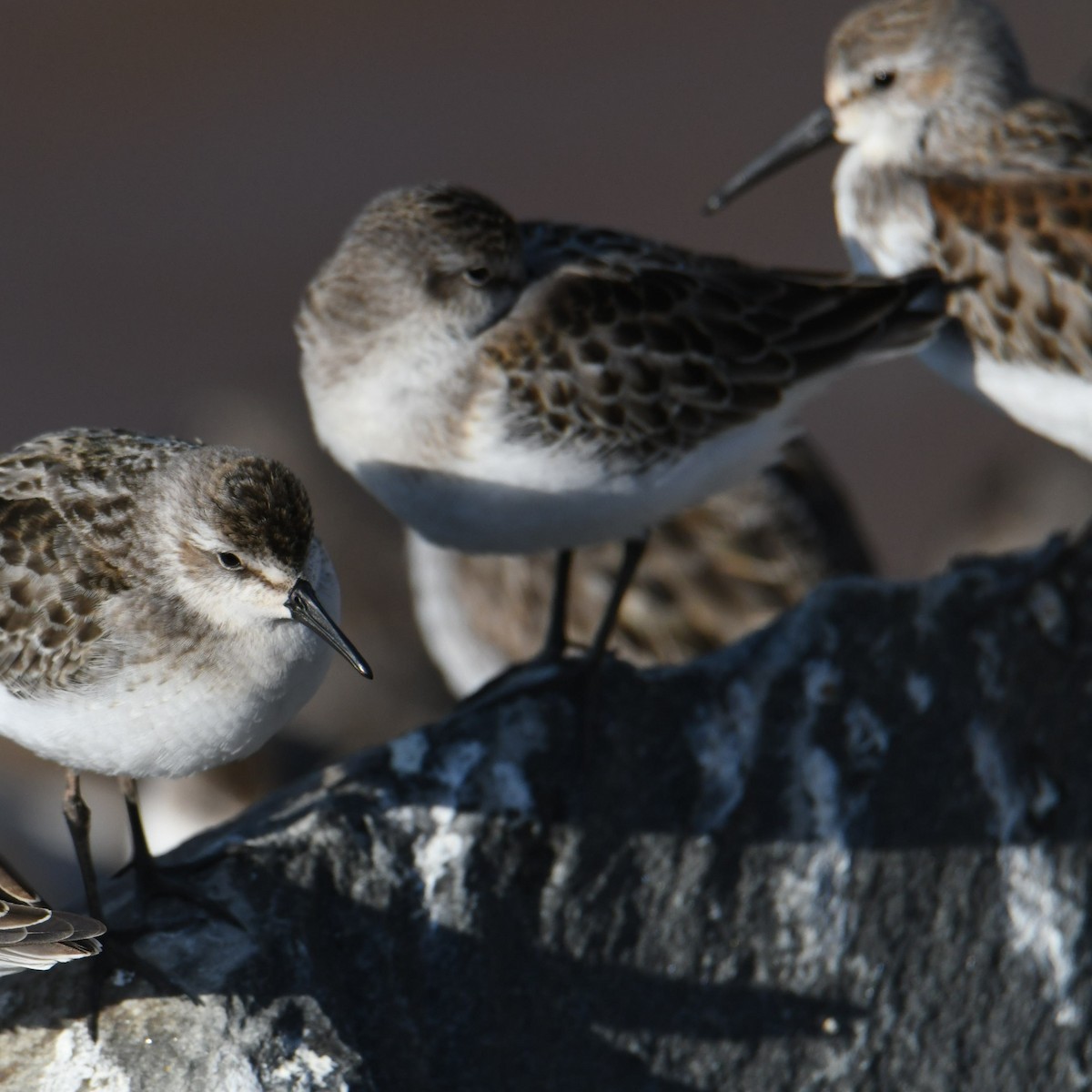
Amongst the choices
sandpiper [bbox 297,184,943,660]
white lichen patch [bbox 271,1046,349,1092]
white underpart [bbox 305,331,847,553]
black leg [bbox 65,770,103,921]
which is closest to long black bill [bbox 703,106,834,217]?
sandpiper [bbox 297,184,943,660]

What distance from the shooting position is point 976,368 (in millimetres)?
5941

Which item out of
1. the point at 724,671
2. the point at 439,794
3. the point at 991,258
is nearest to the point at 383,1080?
the point at 439,794

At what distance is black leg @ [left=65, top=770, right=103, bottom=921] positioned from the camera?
4.29m

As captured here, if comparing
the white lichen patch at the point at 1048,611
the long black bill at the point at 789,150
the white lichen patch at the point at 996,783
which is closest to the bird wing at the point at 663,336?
the long black bill at the point at 789,150

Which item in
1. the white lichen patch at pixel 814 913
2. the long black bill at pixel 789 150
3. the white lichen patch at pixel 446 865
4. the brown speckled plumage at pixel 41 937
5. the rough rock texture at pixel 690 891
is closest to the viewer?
the brown speckled plumage at pixel 41 937

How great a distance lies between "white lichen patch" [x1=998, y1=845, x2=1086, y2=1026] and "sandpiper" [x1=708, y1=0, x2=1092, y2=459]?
5.33 ft

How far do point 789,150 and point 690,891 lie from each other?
312 centimetres

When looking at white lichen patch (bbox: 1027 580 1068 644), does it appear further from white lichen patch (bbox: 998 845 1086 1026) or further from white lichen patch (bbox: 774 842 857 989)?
white lichen patch (bbox: 774 842 857 989)

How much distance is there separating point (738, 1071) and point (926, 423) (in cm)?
936

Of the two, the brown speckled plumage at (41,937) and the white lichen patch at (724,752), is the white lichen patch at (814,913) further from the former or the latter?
the brown speckled plumage at (41,937)

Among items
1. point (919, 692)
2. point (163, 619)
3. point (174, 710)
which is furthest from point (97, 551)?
point (919, 692)

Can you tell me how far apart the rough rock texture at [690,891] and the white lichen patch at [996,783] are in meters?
0.01

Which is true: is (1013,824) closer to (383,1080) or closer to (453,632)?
(383,1080)

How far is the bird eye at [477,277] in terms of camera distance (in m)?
5.10
